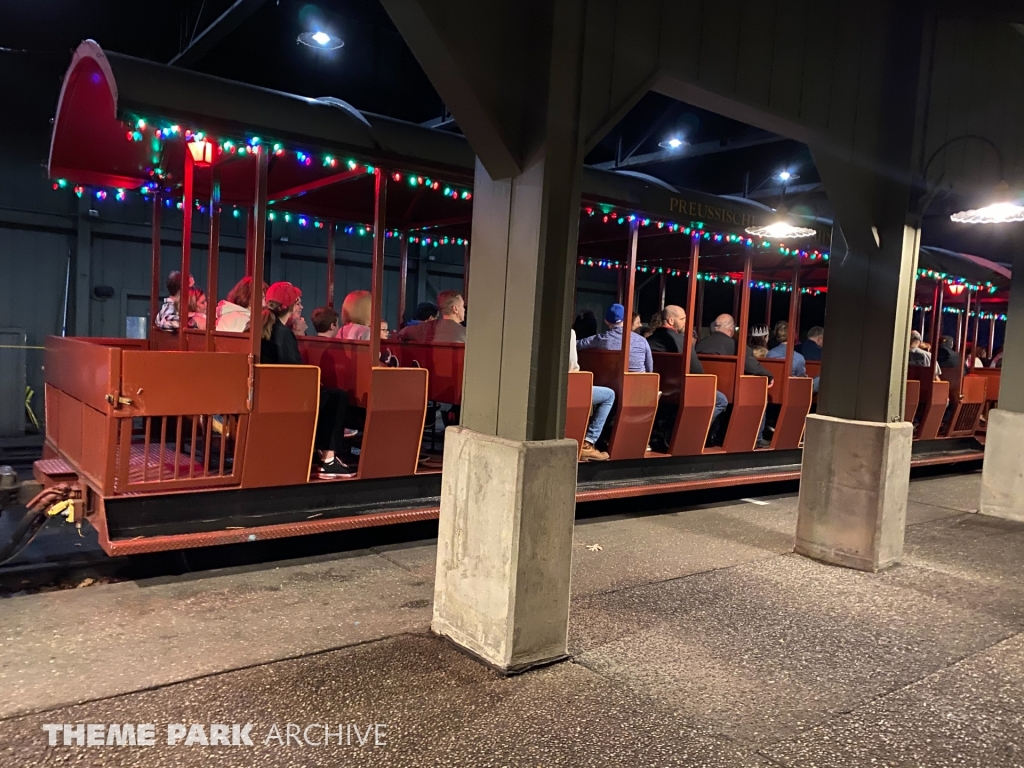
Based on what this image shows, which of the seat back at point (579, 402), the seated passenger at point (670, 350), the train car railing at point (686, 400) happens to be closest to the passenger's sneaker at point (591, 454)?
the seat back at point (579, 402)

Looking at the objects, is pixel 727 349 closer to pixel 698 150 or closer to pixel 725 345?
pixel 725 345

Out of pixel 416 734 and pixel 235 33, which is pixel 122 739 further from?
pixel 235 33

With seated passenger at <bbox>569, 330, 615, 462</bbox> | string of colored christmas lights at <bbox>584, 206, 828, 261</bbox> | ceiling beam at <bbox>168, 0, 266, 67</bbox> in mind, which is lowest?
seated passenger at <bbox>569, 330, 615, 462</bbox>

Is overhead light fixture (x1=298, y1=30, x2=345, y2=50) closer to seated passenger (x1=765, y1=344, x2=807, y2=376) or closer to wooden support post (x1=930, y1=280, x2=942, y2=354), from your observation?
seated passenger (x1=765, y1=344, x2=807, y2=376)

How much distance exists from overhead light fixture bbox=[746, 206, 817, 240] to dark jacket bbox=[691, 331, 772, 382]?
110 centimetres

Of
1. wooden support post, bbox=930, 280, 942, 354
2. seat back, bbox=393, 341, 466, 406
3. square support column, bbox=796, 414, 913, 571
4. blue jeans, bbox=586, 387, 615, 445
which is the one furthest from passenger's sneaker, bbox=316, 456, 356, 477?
wooden support post, bbox=930, 280, 942, 354

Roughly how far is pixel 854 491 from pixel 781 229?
8.29 feet

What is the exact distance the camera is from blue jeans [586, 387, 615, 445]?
242 inches

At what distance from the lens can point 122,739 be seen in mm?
2574

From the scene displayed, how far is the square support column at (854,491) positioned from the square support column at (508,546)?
2.59 metres

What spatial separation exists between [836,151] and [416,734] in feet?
13.7

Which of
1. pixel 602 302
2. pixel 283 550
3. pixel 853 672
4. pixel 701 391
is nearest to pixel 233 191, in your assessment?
pixel 283 550

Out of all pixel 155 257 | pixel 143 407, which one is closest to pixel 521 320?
pixel 143 407

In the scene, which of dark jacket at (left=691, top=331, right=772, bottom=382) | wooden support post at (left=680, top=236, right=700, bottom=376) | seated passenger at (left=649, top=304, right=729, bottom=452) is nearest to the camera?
wooden support post at (left=680, top=236, right=700, bottom=376)
